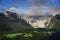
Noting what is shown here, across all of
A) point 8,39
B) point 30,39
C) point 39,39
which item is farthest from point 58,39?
point 8,39

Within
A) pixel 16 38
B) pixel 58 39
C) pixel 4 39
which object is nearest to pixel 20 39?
pixel 16 38

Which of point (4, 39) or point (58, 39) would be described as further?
point (4, 39)

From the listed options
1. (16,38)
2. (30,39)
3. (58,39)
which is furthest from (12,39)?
(58,39)

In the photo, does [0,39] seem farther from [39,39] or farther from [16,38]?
[39,39]

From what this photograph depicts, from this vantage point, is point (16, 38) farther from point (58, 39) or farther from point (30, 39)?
point (58, 39)

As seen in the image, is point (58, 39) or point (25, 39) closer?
point (58, 39)

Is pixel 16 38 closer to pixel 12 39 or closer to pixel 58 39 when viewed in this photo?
pixel 12 39

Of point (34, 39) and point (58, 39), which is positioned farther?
point (34, 39)
